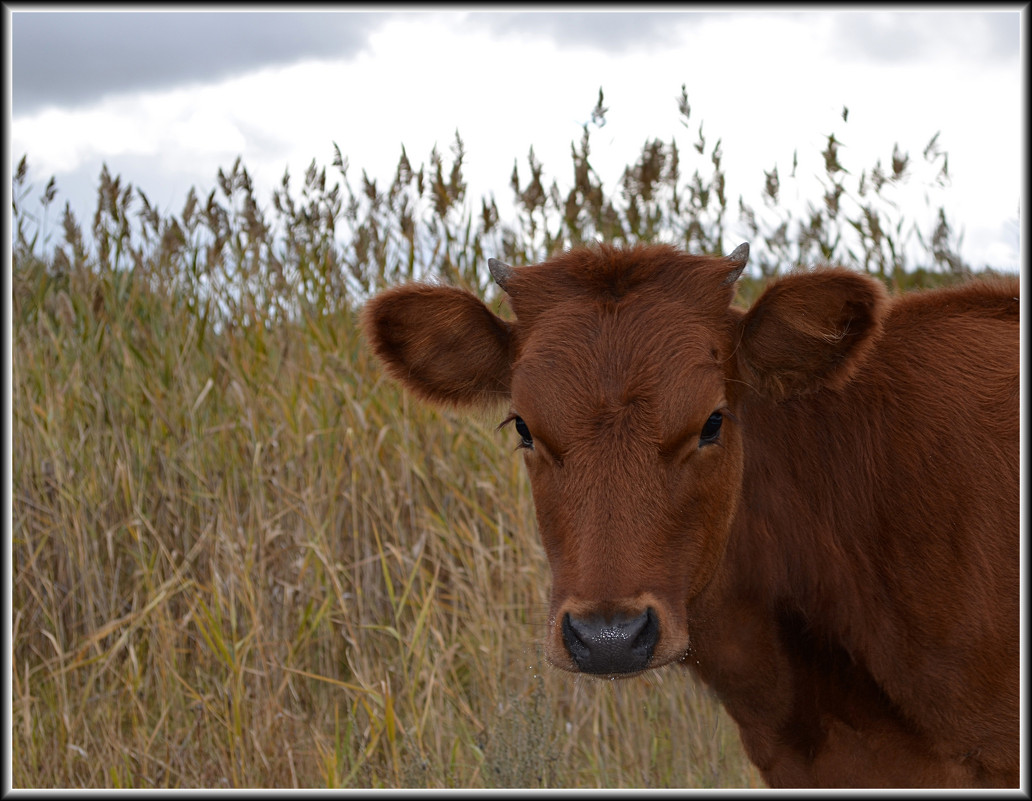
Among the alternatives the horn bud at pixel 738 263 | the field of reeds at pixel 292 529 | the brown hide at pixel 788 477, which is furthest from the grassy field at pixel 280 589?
the horn bud at pixel 738 263

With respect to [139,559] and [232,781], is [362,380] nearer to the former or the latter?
[139,559]

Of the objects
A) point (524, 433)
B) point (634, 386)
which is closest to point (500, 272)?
point (524, 433)

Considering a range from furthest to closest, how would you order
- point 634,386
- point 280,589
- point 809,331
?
point 280,589
point 809,331
point 634,386

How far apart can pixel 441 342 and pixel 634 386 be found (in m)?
0.80

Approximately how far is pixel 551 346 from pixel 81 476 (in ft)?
11.2

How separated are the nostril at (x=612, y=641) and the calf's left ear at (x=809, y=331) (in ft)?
2.89

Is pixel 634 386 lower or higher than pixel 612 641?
higher

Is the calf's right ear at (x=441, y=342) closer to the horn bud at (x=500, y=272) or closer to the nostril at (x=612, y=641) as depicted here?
the horn bud at (x=500, y=272)

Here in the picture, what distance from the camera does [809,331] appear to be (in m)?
2.61

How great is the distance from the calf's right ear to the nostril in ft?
3.41

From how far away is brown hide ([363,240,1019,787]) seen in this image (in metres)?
2.39

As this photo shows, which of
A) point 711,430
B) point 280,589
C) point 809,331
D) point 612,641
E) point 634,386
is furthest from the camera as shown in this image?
point 280,589

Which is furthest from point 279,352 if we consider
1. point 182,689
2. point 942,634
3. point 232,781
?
point 942,634

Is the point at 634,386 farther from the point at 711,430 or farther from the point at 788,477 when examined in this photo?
the point at 788,477
